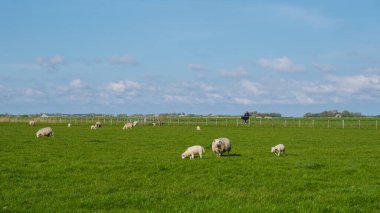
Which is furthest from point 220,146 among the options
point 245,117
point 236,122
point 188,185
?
point 236,122

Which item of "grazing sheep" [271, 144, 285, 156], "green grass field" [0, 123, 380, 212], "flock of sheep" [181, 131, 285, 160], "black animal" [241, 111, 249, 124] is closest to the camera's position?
"green grass field" [0, 123, 380, 212]

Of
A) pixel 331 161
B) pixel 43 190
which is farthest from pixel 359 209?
pixel 331 161

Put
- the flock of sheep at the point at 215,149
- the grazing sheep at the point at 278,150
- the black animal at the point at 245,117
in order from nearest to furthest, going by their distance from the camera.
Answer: the flock of sheep at the point at 215,149 < the grazing sheep at the point at 278,150 < the black animal at the point at 245,117

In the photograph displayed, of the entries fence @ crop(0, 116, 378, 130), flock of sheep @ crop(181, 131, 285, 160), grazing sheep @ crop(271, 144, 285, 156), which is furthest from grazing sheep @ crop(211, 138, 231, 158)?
fence @ crop(0, 116, 378, 130)

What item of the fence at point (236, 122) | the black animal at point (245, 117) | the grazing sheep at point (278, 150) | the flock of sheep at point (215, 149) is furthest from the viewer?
the black animal at point (245, 117)

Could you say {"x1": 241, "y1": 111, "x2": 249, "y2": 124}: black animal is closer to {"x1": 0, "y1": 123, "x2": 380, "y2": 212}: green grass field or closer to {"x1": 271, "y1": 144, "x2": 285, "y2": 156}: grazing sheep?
{"x1": 271, "y1": 144, "x2": 285, "y2": 156}: grazing sheep

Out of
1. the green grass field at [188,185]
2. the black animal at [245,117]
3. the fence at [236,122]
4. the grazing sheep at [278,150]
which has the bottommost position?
the green grass field at [188,185]

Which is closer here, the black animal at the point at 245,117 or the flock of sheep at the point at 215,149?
the flock of sheep at the point at 215,149

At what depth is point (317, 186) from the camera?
50.6 ft

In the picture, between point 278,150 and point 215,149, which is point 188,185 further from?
point 278,150

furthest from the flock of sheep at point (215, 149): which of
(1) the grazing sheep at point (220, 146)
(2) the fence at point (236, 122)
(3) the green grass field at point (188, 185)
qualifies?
(2) the fence at point (236, 122)

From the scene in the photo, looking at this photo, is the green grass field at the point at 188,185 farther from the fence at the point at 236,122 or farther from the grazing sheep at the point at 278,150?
the fence at the point at 236,122

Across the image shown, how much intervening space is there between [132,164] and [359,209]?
10.9 meters

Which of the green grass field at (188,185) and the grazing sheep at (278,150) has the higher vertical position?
the grazing sheep at (278,150)
